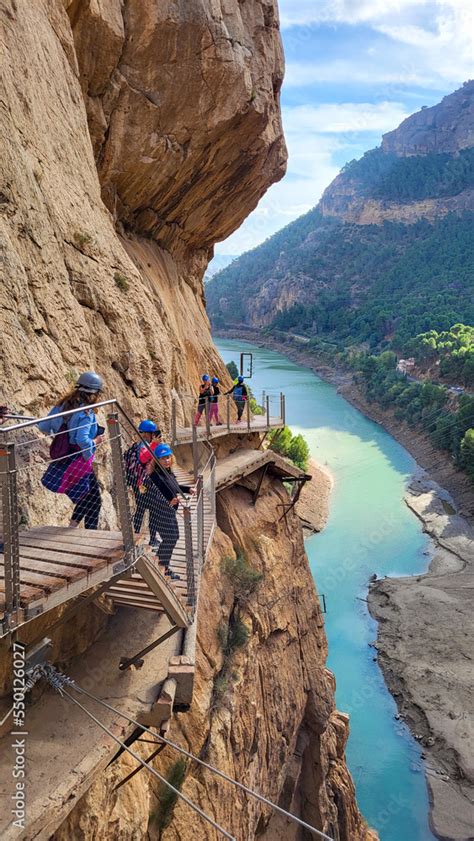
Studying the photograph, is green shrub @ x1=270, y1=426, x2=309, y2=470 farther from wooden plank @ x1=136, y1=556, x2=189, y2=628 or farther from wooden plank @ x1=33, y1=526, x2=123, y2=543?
wooden plank @ x1=33, y1=526, x2=123, y2=543

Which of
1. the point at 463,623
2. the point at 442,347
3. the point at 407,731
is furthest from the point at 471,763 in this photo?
the point at 442,347

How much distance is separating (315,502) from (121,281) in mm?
37165

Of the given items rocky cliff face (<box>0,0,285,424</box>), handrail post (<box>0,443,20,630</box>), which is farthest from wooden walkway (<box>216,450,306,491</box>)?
handrail post (<box>0,443,20,630</box>)

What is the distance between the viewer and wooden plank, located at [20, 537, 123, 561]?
13.8ft

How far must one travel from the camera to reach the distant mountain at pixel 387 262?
11061 centimetres

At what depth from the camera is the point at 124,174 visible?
1603 centimetres

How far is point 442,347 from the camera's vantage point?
72000mm

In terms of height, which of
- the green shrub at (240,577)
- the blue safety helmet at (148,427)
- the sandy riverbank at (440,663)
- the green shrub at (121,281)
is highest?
the green shrub at (121,281)

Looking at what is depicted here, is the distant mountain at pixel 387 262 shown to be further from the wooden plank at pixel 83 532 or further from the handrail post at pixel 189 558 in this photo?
the wooden plank at pixel 83 532

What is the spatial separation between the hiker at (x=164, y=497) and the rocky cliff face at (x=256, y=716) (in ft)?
7.50

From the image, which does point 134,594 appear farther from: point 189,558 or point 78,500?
point 78,500

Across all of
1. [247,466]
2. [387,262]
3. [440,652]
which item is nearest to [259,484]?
[247,466]

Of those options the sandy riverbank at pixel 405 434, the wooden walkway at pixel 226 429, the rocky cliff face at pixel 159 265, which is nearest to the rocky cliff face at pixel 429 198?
the sandy riverbank at pixel 405 434

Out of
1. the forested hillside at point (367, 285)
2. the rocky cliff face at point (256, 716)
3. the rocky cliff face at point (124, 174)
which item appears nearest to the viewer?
the rocky cliff face at point (256, 716)
